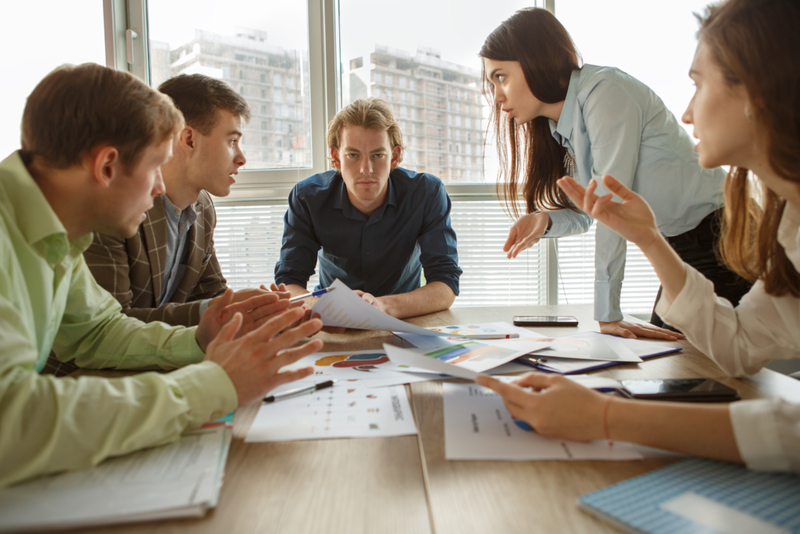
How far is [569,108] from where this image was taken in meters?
1.60

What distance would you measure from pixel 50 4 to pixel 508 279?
277 centimetres

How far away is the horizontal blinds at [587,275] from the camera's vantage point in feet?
Result: 9.07

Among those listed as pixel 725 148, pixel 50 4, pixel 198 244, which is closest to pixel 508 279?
pixel 198 244

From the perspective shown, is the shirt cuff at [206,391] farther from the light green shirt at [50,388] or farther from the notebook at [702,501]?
the notebook at [702,501]

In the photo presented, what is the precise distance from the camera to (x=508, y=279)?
2801mm

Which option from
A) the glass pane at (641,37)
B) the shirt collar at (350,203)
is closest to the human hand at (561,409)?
the shirt collar at (350,203)

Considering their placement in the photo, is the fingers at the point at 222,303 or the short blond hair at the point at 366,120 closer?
the fingers at the point at 222,303

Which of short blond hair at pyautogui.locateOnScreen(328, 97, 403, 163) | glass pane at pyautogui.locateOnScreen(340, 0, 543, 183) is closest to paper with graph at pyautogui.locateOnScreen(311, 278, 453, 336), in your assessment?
short blond hair at pyautogui.locateOnScreen(328, 97, 403, 163)

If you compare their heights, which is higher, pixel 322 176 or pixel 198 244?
pixel 322 176

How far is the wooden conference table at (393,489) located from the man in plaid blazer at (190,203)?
0.88m

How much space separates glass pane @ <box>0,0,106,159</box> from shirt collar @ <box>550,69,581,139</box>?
A: 234 centimetres

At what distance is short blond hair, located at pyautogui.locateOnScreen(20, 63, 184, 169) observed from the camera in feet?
2.48

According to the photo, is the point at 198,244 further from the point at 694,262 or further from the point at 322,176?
the point at 694,262

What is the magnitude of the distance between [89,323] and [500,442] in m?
0.84
